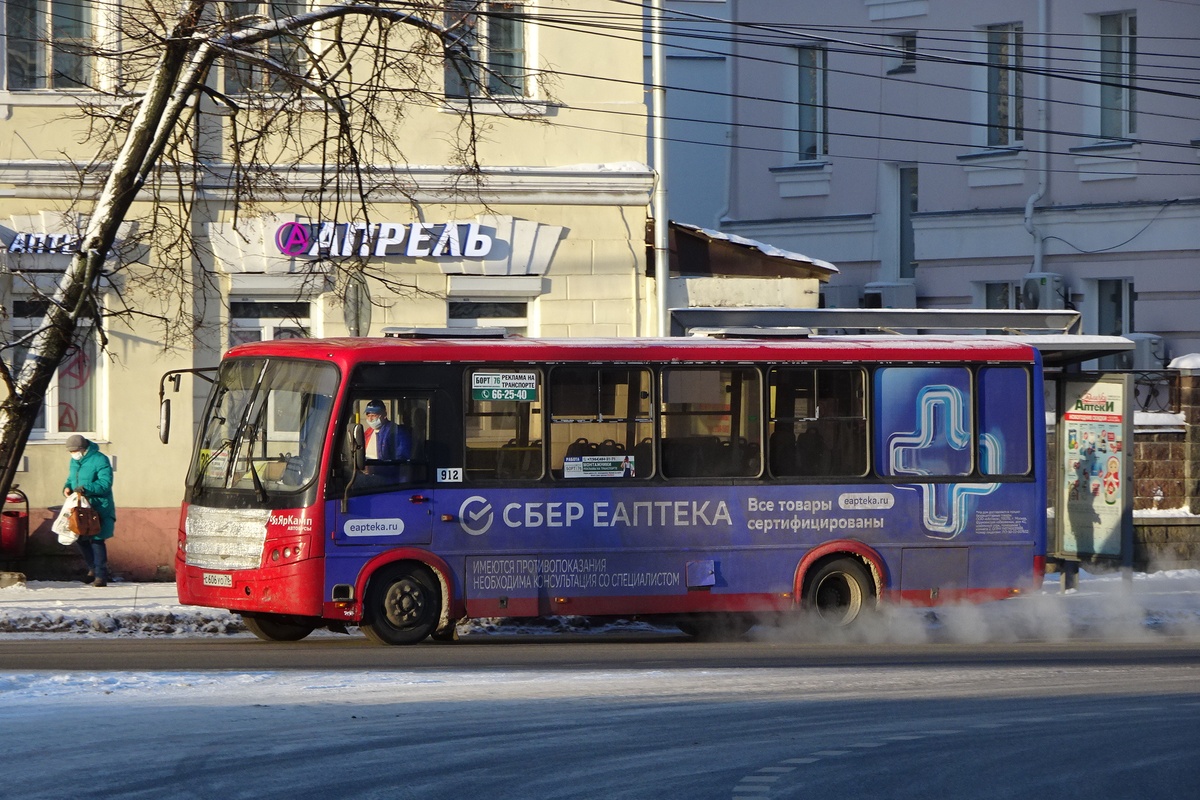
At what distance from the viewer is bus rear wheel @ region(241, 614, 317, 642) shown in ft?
49.3

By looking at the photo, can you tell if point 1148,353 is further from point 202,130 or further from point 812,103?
point 202,130

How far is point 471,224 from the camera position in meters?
20.9

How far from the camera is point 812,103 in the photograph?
3303 centimetres

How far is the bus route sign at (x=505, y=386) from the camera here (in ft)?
48.6

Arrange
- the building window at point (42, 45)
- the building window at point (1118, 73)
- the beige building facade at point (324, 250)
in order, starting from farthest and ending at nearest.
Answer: the building window at point (1118, 73), the building window at point (42, 45), the beige building facade at point (324, 250)

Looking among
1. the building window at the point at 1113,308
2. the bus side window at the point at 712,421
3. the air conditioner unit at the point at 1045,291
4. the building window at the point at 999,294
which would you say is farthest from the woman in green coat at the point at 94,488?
the building window at the point at 999,294

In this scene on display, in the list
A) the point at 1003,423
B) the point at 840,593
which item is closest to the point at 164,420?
the point at 840,593

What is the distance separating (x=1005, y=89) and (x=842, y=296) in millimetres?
4847

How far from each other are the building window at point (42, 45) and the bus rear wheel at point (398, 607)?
8.75 m

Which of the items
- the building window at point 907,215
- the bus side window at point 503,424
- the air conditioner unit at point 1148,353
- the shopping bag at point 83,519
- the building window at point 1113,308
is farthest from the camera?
the building window at point 907,215

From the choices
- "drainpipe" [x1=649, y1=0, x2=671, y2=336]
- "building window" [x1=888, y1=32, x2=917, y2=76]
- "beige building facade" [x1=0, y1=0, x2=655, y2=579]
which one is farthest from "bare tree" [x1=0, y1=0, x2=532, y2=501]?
"building window" [x1=888, y1=32, x2=917, y2=76]

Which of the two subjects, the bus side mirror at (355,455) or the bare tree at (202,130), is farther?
the bare tree at (202,130)

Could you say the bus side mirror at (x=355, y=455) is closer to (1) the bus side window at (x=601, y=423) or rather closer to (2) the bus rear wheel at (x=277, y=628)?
(2) the bus rear wheel at (x=277, y=628)

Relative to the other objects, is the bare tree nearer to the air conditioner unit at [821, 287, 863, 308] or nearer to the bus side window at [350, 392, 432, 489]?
the bus side window at [350, 392, 432, 489]
